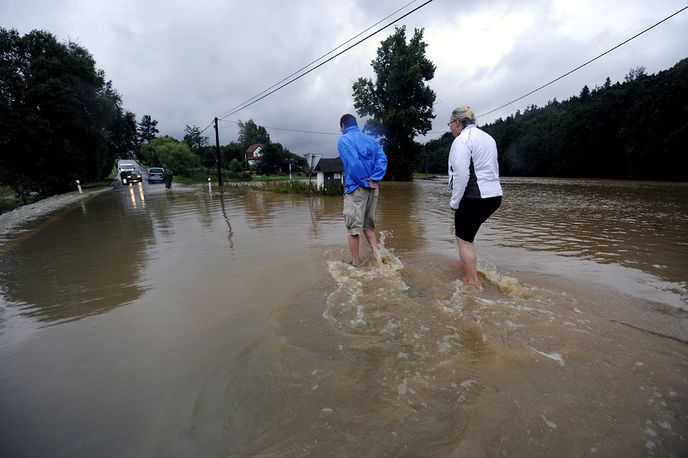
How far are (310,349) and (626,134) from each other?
5325 centimetres

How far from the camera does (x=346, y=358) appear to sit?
2.00 meters

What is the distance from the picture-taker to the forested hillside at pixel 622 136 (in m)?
34.3

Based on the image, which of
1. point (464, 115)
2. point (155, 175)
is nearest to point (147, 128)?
point (155, 175)

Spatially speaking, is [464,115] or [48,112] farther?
[48,112]

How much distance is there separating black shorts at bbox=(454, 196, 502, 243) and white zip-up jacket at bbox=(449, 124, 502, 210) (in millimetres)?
57

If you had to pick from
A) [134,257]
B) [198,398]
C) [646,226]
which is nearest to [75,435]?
[198,398]

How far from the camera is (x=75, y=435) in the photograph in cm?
151

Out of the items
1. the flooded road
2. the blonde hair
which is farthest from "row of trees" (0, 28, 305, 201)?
the blonde hair

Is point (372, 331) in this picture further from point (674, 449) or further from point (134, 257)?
point (134, 257)

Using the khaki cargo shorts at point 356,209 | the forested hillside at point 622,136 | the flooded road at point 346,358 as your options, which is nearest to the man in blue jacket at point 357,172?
the khaki cargo shorts at point 356,209

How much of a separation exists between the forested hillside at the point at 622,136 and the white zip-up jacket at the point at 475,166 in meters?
44.4

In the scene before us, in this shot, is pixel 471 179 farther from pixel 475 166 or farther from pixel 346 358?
Answer: pixel 346 358

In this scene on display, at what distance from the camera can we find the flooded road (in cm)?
145

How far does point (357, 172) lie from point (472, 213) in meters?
1.32
